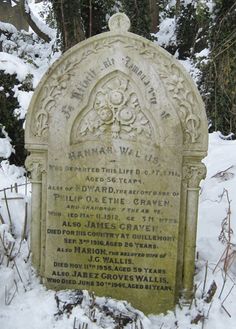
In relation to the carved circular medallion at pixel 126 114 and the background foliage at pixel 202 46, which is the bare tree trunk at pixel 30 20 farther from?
the carved circular medallion at pixel 126 114

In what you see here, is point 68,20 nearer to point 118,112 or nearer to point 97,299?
point 118,112

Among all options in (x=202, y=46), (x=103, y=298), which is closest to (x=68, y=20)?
(x=202, y=46)

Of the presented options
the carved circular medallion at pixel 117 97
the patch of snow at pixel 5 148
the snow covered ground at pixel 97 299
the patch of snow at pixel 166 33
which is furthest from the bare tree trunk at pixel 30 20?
the carved circular medallion at pixel 117 97

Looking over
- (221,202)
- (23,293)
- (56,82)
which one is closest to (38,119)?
(56,82)

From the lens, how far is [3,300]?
3.09m

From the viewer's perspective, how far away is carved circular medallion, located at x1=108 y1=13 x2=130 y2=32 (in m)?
2.97

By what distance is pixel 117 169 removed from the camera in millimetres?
3150

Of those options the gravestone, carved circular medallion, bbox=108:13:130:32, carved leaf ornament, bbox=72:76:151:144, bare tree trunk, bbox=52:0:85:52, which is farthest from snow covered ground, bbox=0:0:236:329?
bare tree trunk, bbox=52:0:85:52

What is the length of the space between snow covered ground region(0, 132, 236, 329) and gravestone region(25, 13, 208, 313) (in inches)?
4.8

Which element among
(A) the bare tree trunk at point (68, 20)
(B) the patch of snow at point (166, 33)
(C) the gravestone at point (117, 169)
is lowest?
(C) the gravestone at point (117, 169)

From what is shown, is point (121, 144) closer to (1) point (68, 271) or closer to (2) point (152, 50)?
(2) point (152, 50)

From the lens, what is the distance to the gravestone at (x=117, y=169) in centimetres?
304

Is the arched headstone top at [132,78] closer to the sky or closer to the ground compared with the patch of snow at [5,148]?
closer to the sky

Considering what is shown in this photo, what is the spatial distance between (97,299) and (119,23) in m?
1.79
